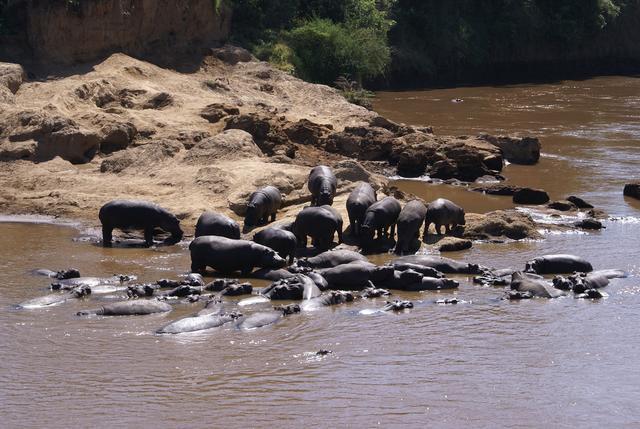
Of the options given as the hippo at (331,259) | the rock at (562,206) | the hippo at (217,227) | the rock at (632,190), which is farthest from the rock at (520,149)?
the hippo at (217,227)

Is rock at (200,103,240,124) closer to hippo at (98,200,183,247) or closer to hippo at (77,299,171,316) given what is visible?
hippo at (98,200,183,247)

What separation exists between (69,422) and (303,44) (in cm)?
2241

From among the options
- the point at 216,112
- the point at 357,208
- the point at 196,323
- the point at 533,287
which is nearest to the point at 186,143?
the point at 216,112

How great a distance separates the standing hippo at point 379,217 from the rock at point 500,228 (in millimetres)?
1200

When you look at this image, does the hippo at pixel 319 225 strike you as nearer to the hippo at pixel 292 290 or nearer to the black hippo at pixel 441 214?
the black hippo at pixel 441 214

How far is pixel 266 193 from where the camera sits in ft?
51.4

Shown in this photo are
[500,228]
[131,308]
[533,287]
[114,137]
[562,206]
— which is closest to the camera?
[131,308]

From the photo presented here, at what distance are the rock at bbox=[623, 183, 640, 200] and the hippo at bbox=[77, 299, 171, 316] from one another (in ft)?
34.5

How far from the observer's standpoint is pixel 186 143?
742 inches

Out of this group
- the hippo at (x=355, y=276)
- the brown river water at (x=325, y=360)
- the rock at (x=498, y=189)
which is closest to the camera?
the brown river water at (x=325, y=360)

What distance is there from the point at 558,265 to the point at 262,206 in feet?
13.8

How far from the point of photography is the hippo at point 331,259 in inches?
532

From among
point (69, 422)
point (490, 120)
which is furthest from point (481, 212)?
point (490, 120)

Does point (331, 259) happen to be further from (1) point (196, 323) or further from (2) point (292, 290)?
(1) point (196, 323)
